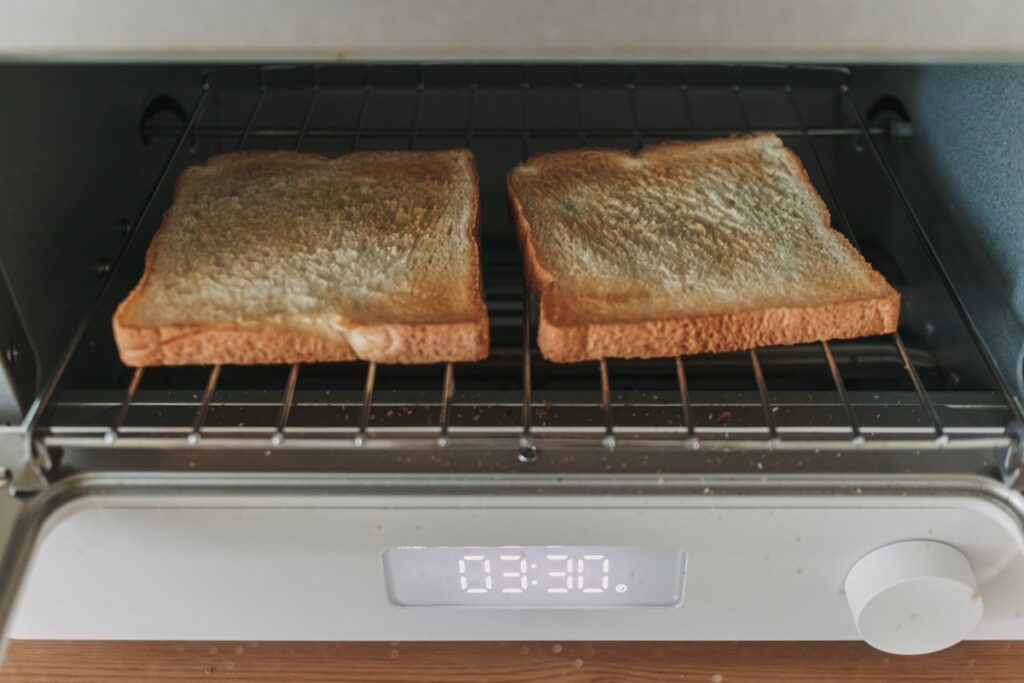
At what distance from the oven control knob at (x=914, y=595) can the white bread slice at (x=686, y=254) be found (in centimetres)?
18

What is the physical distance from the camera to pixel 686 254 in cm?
85

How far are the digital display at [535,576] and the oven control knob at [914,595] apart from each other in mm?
138

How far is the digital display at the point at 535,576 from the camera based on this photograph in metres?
0.75

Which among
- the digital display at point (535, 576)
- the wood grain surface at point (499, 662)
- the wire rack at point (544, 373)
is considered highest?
the wire rack at point (544, 373)

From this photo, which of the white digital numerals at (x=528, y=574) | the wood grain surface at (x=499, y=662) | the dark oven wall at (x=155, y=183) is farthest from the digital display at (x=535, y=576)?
the dark oven wall at (x=155, y=183)

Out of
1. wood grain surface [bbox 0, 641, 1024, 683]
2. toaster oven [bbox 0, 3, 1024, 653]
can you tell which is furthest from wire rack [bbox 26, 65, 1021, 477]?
wood grain surface [bbox 0, 641, 1024, 683]

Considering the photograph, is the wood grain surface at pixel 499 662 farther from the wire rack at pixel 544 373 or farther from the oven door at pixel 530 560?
the wire rack at pixel 544 373

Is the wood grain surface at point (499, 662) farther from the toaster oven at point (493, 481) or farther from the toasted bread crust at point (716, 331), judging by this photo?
the toasted bread crust at point (716, 331)

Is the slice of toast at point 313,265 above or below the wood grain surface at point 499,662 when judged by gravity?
above

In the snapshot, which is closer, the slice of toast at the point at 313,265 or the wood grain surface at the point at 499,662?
the slice of toast at the point at 313,265

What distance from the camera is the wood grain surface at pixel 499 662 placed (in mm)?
847

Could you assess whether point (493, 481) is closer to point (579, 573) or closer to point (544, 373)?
point (579, 573)

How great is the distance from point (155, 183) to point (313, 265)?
22 centimetres

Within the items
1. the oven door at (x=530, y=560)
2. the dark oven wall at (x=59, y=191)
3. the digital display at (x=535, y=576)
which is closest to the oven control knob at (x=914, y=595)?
the oven door at (x=530, y=560)
